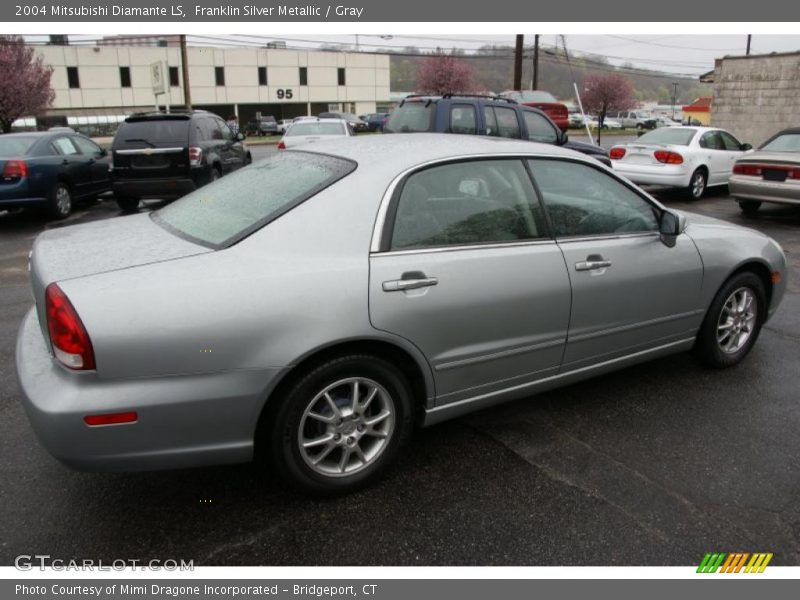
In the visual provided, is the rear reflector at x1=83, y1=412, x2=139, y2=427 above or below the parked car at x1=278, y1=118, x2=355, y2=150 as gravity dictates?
below

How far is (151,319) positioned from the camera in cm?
237

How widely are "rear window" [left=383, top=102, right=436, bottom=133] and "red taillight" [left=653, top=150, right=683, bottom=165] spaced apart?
5.03 m

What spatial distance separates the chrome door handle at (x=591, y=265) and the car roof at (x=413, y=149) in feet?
2.07

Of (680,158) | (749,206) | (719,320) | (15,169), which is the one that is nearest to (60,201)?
(15,169)

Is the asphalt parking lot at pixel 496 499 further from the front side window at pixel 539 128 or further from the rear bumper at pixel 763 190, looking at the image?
the front side window at pixel 539 128

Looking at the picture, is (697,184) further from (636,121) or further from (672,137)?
(636,121)

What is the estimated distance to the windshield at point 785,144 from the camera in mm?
9906

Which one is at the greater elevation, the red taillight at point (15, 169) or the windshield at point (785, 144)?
the windshield at point (785, 144)

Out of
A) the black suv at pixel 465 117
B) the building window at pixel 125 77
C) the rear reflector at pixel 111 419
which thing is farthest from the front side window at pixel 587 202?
the building window at pixel 125 77

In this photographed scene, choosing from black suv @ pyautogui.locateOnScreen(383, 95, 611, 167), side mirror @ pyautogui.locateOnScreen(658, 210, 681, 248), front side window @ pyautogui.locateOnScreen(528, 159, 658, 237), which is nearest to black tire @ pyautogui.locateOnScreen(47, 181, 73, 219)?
black suv @ pyautogui.locateOnScreen(383, 95, 611, 167)

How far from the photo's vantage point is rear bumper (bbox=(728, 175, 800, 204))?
9.55m

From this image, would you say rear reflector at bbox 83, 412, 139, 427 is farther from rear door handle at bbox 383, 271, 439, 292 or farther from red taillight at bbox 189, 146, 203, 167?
red taillight at bbox 189, 146, 203, 167

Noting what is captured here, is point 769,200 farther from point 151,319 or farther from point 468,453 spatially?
point 151,319

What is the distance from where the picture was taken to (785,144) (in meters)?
10.1
